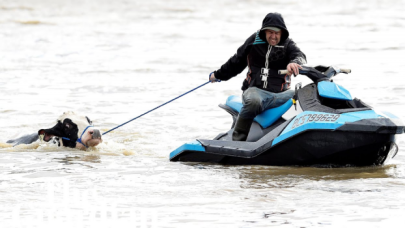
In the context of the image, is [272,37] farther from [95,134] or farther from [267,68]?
[95,134]

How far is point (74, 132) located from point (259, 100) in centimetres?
254

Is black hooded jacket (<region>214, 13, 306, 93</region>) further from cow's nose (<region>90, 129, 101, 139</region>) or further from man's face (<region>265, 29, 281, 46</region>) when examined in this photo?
cow's nose (<region>90, 129, 101, 139</region>)

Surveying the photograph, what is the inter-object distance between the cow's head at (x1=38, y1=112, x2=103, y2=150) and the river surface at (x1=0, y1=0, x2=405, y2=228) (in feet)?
0.58

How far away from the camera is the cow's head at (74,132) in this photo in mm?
9264

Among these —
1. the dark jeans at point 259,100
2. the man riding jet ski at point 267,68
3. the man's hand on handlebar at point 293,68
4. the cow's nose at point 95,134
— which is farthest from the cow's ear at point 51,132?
the man's hand on handlebar at point 293,68

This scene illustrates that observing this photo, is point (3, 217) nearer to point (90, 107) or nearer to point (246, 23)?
point (90, 107)

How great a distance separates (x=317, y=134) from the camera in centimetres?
743

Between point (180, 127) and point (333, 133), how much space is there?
4.79 meters

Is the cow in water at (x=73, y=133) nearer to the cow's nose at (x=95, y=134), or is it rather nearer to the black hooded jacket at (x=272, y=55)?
the cow's nose at (x=95, y=134)

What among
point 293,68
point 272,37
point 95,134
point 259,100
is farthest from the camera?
point 95,134

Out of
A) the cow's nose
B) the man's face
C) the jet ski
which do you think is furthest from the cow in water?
the man's face

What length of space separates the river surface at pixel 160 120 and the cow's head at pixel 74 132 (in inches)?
7.0

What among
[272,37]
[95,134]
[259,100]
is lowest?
[95,134]

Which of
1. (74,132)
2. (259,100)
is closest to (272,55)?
(259,100)
